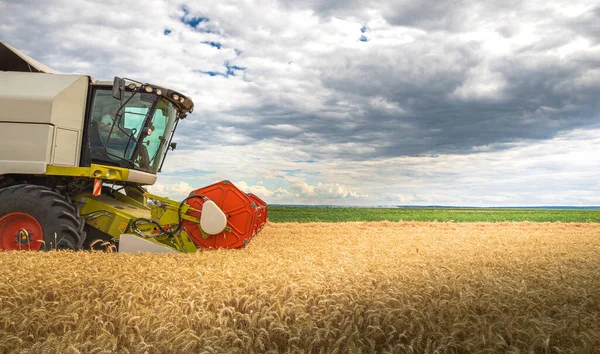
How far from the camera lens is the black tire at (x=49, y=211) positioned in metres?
8.48

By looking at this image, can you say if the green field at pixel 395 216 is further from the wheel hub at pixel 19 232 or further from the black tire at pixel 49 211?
the wheel hub at pixel 19 232

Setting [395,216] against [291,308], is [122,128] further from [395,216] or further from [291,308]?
[395,216]

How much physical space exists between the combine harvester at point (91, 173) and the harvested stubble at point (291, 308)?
196 cm

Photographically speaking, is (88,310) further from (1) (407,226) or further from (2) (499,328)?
(1) (407,226)

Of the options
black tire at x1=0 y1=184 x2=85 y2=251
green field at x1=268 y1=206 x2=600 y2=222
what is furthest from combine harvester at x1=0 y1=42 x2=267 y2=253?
green field at x1=268 y1=206 x2=600 y2=222

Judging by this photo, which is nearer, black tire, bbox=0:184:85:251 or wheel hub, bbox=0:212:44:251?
black tire, bbox=0:184:85:251

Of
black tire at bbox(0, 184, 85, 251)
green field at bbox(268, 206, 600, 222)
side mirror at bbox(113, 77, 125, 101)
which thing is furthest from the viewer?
green field at bbox(268, 206, 600, 222)

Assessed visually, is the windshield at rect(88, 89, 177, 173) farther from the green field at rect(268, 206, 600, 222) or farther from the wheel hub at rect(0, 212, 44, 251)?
the green field at rect(268, 206, 600, 222)

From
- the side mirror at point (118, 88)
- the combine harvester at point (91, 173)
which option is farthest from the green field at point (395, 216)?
the side mirror at point (118, 88)

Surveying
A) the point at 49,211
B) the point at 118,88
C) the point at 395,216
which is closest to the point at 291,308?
the point at 49,211

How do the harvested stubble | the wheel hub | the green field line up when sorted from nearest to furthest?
1. the harvested stubble
2. the wheel hub
3. the green field

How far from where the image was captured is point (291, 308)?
4.18 meters

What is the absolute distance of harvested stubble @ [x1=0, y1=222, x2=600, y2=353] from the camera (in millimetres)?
3627

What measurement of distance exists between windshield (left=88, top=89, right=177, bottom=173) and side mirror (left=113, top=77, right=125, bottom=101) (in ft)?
0.68
